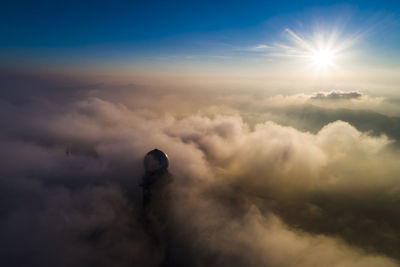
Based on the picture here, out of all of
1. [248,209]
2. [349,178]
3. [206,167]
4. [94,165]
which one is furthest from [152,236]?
[349,178]

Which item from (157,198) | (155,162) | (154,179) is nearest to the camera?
(155,162)

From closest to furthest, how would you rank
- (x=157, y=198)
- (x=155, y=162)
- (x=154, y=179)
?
(x=155, y=162) < (x=154, y=179) < (x=157, y=198)

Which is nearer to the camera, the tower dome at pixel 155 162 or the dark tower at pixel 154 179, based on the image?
the tower dome at pixel 155 162

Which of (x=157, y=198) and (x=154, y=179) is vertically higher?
(x=154, y=179)

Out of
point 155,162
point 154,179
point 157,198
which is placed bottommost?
point 157,198

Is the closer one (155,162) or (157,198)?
(155,162)

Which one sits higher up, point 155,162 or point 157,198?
point 155,162

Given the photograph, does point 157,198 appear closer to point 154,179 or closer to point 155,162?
point 154,179

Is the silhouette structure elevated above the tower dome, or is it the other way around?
the tower dome

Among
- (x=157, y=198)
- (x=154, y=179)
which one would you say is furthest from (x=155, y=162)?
(x=157, y=198)

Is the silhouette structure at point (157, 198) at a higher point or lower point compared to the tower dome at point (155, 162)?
lower

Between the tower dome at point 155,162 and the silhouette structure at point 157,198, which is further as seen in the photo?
the silhouette structure at point 157,198
